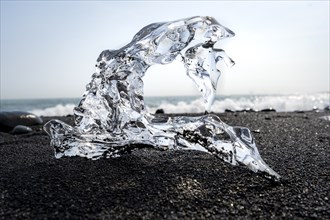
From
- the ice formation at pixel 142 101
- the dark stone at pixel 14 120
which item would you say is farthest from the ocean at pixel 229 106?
the ice formation at pixel 142 101

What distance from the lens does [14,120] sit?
6922 mm

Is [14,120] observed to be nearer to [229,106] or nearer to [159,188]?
[159,188]

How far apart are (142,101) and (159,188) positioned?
98 centimetres

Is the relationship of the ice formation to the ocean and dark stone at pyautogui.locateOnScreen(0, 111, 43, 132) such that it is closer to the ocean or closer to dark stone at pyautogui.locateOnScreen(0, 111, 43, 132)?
dark stone at pyautogui.locateOnScreen(0, 111, 43, 132)

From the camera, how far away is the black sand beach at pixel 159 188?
6.42 ft

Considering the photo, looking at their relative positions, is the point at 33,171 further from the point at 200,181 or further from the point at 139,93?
the point at 200,181

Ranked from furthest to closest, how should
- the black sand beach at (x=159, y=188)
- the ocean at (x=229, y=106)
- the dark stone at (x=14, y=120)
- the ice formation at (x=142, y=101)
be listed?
the ocean at (x=229, y=106)
the dark stone at (x=14, y=120)
the ice formation at (x=142, y=101)
the black sand beach at (x=159, y=188)

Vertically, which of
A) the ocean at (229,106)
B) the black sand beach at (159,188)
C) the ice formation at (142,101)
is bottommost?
the ocean at (229,106)

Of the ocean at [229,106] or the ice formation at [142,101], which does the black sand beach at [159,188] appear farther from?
the ocean at [229,106]

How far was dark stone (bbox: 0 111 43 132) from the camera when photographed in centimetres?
661

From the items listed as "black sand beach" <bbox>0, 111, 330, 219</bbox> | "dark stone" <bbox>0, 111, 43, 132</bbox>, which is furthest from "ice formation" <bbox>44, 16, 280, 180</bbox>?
"dark stone" <bbox>0, 111, 43, 132</bbox>

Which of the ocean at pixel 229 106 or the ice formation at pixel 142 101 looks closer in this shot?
the ice formation at pixel 142 101

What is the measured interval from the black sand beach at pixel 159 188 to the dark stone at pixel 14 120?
3459 millimetres

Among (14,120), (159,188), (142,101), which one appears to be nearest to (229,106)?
(14,120)
